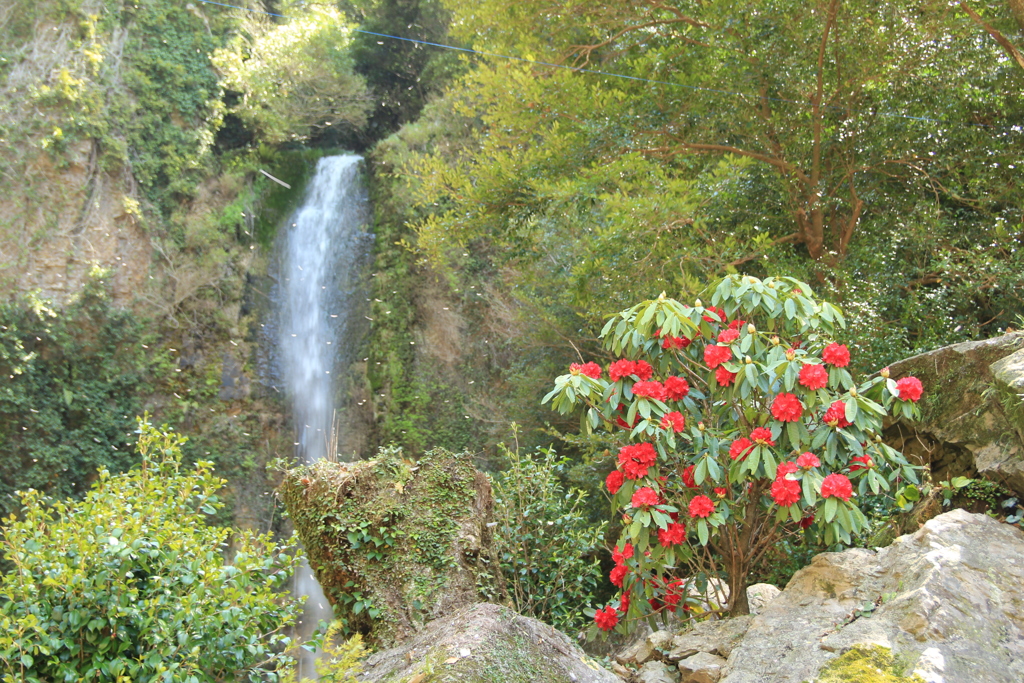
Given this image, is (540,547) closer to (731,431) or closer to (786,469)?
(731,431)

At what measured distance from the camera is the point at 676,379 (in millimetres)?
3869

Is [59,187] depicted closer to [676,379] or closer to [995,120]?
[676,379]

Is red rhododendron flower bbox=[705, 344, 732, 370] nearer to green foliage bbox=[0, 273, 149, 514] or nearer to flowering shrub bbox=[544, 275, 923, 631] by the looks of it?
flowering shrub bbox=[544, 275, 923, 631]

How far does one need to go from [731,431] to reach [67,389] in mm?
10880

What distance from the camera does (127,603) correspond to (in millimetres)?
2912

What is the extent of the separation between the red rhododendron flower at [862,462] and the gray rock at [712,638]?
895 mm

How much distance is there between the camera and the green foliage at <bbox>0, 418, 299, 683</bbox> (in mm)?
2809

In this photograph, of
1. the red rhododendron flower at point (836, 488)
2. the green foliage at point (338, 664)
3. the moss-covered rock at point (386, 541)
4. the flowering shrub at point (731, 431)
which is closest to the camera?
the green foliage at point (338, 664)

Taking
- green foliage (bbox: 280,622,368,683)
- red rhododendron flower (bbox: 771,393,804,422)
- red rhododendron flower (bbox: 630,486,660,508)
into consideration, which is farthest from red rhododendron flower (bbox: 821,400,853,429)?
green foliage (bbox: 280,622,368,683)

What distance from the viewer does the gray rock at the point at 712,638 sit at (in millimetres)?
3625

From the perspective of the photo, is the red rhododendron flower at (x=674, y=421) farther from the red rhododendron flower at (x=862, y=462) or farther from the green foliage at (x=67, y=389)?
the green foliage at (x=67, y=389)

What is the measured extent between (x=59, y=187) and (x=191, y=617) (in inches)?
466

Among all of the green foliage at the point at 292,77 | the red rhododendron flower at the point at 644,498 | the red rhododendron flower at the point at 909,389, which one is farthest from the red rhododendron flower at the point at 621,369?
the green foliage at the point at 292,77

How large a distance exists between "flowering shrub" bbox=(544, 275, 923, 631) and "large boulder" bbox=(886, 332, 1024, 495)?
558 millimetres
